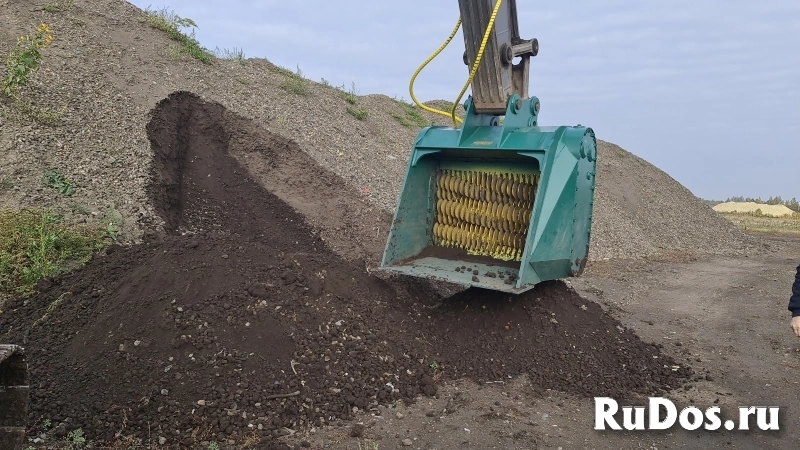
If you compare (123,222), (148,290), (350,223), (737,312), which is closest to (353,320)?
(148,290)

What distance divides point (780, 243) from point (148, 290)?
17.3m

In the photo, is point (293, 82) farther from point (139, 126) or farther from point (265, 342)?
point (265, 342)

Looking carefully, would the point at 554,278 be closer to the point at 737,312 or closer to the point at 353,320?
the point at 353,320

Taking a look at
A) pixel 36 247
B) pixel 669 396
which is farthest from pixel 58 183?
pixel 669 396

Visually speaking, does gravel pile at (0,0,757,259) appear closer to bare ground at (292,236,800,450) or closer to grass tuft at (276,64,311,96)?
grass tuft at (276,64,311,96)

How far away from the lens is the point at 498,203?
16.4 ft

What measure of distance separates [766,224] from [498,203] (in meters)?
22.9

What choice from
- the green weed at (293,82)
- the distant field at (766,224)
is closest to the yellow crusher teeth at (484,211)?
the green weed at (293,82)

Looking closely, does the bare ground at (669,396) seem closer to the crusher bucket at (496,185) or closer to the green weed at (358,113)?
the crusher bucket at (496,185)

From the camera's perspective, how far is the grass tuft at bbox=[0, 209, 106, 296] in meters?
5.27

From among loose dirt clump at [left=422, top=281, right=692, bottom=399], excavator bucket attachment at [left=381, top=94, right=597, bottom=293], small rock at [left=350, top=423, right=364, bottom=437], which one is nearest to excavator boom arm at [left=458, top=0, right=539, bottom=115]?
excavator bucket attachment at [left=381, top=94, right=597, bottom=293]

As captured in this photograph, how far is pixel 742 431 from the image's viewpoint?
3994 millimetres

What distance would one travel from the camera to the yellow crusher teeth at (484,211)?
16.0ft

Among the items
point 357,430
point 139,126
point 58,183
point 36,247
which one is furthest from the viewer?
Answer: point 139,126
